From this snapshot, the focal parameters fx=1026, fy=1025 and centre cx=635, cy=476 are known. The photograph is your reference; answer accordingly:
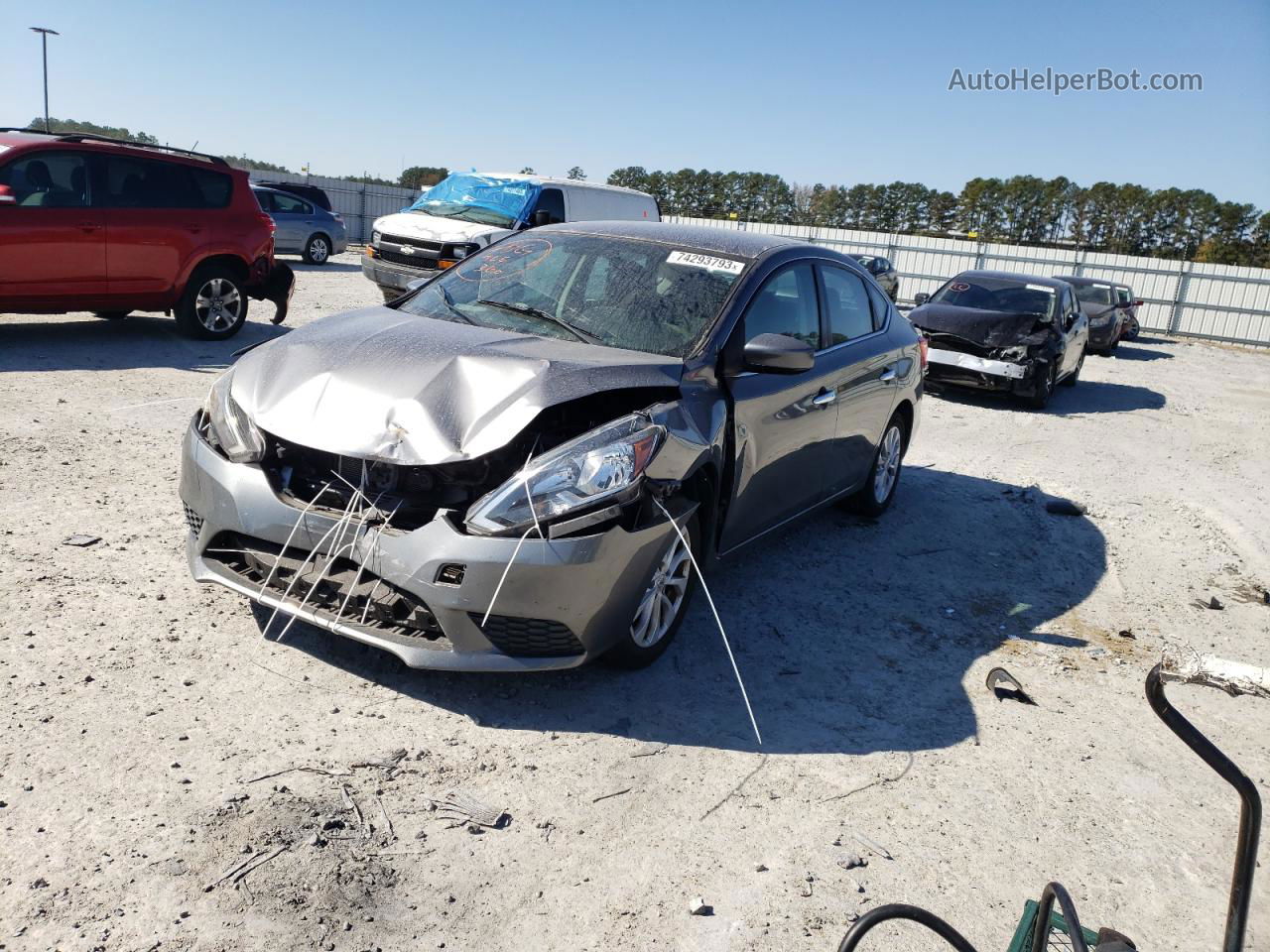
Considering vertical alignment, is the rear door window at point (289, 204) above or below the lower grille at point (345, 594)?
above

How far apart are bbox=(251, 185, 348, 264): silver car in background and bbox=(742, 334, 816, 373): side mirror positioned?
1868 centimetres

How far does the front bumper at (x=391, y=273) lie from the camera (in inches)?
531

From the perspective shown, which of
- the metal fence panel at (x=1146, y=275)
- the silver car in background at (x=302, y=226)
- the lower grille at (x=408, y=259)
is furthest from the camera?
the metal fence panel at (x=1146, y=275)

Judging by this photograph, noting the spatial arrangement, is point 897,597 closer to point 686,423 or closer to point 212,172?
point 686,423

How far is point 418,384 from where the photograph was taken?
12.4ft

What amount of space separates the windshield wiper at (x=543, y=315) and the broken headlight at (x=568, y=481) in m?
0.82

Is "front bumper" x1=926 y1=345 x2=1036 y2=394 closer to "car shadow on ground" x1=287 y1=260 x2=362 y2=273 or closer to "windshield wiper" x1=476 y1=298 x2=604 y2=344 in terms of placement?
"windshield wiper" x1=476 y1=298 x2=604 y2=344

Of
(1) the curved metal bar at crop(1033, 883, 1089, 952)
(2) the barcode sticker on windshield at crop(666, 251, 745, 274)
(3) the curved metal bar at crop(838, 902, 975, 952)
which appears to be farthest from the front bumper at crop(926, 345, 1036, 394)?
(3) the curved metal bar at crop(838, 902, 975, 952)

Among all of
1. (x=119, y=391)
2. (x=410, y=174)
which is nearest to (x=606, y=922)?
(x=119, y=391)

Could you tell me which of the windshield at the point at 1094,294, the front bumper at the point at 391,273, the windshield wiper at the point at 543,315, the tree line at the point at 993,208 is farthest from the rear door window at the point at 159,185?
the tree line at the point at 993,208

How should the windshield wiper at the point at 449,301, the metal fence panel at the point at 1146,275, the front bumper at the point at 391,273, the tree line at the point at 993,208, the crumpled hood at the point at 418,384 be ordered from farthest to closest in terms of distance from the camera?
the tree line at the point at 993,208 → the metal fence panel at the point at 1146,275 → the front bumper at the point at 391,273 → the windshield wiper at the point at 449,301 → the crumpled hood at the point at 418,384

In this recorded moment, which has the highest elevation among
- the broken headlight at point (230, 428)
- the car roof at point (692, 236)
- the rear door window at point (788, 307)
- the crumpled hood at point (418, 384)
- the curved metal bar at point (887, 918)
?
the car roof at point (692, 236)

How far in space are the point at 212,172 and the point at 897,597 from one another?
27.1 ft

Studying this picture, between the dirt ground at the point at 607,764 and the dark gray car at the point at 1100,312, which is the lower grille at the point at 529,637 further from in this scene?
the dark gray car at the point at 1100,312
